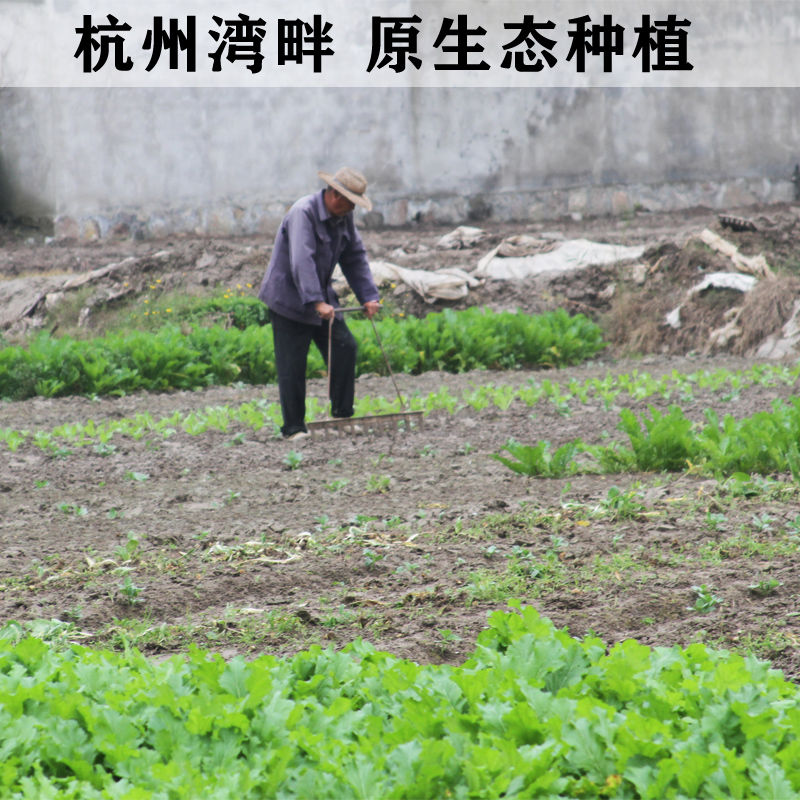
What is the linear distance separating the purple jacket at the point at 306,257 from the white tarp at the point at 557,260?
24.7 ft

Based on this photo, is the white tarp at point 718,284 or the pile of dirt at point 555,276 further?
the white tarp at point 718,284

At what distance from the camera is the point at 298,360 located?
7.51m

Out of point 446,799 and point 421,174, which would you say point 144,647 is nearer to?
point 446,799

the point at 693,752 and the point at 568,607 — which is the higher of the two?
the point at 693,752

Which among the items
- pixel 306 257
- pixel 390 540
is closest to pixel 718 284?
pixel 306 257

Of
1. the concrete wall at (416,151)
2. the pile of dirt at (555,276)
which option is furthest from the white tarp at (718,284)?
the concrete wall at (416,151)

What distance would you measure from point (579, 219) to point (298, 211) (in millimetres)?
11801

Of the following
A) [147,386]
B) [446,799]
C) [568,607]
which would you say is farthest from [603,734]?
[147,386]

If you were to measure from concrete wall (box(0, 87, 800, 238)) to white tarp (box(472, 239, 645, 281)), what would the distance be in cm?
317

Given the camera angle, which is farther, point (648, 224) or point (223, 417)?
point (648, 224)

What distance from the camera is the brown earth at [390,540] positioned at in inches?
139

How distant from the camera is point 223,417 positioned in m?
8.16

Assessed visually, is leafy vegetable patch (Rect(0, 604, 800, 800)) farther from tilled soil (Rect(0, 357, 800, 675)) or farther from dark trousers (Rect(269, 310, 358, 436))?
dark trousers (Rect(269, 310, 358, 436))

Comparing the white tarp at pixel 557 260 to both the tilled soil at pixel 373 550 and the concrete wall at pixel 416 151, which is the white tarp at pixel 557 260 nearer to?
the concrete wall at pixel 416 151
